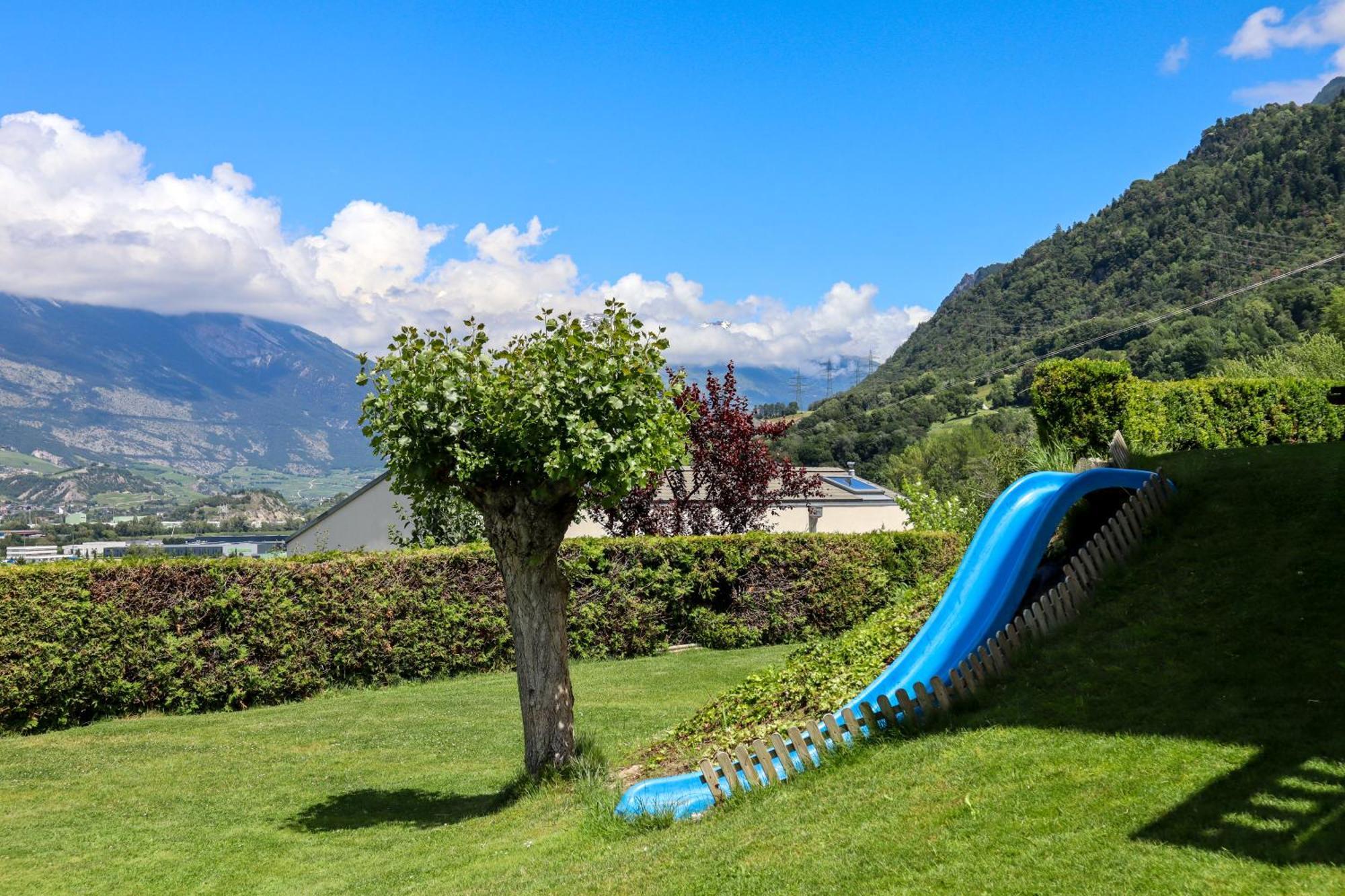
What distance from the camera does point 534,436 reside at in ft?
29.5

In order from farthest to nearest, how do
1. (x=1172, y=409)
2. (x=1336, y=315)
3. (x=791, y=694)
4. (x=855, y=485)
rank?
1. (x=1336, y=315)
2. (x=855, y=485)
3. (x=1172, y=409)
4. (x=791, y=694)

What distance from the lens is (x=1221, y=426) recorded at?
70.0ft

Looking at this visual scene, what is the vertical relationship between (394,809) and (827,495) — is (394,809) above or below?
below

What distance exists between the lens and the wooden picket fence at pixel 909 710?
7.69 meters

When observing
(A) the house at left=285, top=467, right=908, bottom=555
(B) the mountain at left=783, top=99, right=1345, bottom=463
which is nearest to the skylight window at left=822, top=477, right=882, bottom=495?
(A) the house at left=285, top=467, right=908, bottom=555

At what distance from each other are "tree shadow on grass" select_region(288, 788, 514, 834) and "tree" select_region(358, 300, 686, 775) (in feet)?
2.24

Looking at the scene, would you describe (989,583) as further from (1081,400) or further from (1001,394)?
(1001,394)

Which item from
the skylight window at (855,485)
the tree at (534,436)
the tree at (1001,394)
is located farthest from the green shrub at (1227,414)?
the tree at (1001,394)

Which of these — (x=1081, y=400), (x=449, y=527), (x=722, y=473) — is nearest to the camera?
(x=1081, y=400)

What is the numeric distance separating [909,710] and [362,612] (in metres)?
11.8

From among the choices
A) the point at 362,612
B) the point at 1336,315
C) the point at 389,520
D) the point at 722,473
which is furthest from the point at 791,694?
the point at 1336,315

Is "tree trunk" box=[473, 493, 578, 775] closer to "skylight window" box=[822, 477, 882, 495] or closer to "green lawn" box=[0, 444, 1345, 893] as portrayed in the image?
"green lawn" box=[0, 444, 1345, 893]

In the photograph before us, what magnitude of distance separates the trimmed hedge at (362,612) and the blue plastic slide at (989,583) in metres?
9.50

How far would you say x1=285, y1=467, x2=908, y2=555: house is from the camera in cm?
2897
